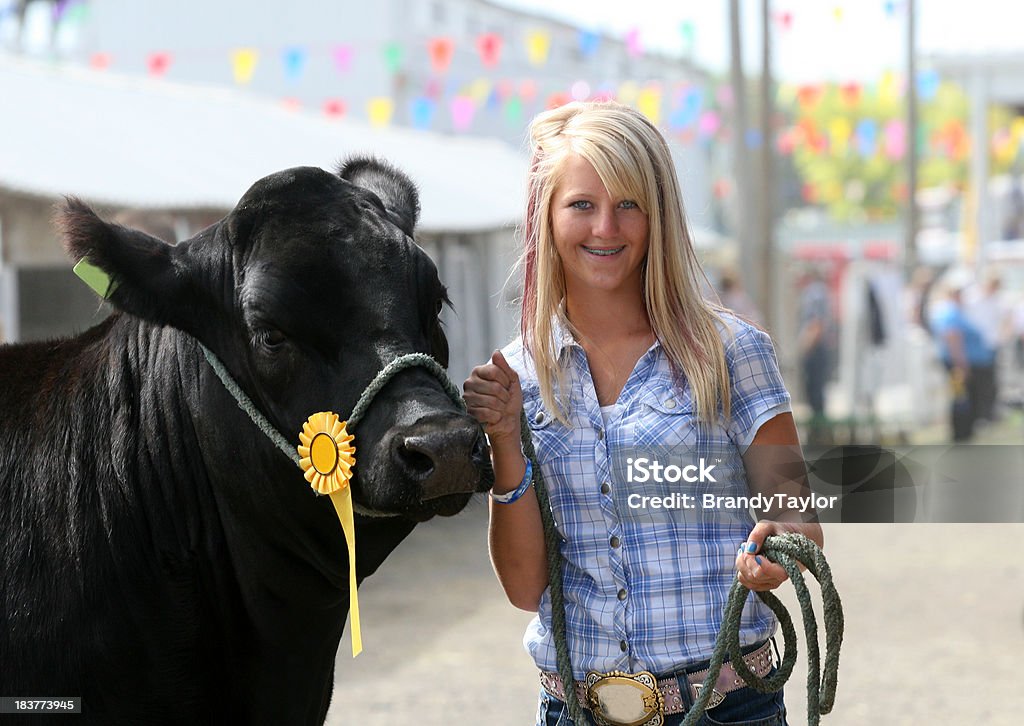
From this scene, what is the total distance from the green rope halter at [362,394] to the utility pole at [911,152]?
20.0 m

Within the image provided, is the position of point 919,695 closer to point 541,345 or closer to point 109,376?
point 541,345

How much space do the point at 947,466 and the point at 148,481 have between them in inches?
76.9

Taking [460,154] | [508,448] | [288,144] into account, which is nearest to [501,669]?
[508,448]

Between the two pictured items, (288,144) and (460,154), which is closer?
(288,144)

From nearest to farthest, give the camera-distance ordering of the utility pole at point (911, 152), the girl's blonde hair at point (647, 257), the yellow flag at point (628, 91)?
the girl's blonde hair at point (647, 257) → the utility pole at point (911, 152) → the yellow flag at point (628, 91)

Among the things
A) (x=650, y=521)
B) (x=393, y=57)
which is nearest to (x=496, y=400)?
(x=650, y=521)

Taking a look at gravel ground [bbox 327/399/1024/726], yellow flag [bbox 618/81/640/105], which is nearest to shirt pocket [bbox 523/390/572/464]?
gravel ground [bbox 327/399/1024/726]

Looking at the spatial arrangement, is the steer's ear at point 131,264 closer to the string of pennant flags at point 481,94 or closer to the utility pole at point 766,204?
the utility pole at point 766,204

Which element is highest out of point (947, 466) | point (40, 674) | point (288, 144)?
point (288, 144)

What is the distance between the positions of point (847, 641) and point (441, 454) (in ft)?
18.3

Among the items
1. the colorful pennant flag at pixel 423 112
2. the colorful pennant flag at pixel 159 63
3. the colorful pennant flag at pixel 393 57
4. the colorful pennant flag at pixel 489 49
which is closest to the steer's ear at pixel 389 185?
the colorful pennant flag at pixel 159 63

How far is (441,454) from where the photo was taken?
89.6 inches

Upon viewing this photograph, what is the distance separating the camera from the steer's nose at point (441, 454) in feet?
7.49

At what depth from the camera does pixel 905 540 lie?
10656 millimetres
